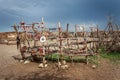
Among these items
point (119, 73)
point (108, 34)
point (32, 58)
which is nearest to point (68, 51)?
point (32, 58)

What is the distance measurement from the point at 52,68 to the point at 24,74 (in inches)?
71.9

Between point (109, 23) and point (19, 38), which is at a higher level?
point (109, 23)

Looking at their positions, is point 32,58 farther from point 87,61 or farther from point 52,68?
point 87,61

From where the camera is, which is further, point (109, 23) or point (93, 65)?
point (109, 23)

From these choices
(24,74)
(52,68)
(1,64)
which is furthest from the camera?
(1,64)

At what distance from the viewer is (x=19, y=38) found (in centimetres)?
1456

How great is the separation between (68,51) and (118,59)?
167 inches

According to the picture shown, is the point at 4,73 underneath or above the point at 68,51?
underneath

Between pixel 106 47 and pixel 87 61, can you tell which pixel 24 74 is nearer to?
pixel 87 61

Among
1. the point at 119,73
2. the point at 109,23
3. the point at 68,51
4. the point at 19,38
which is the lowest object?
the point at 119,73

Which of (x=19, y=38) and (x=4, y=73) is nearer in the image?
(x=4, y=73)

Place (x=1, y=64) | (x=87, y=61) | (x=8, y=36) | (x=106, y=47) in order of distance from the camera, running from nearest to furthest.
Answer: (x=87, y=61), (x=1, y=64), (x=106, y=47), (x=8, y=36)

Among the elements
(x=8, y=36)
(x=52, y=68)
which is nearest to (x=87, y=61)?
(x=52, y=68)

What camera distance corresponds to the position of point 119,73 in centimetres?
1191
